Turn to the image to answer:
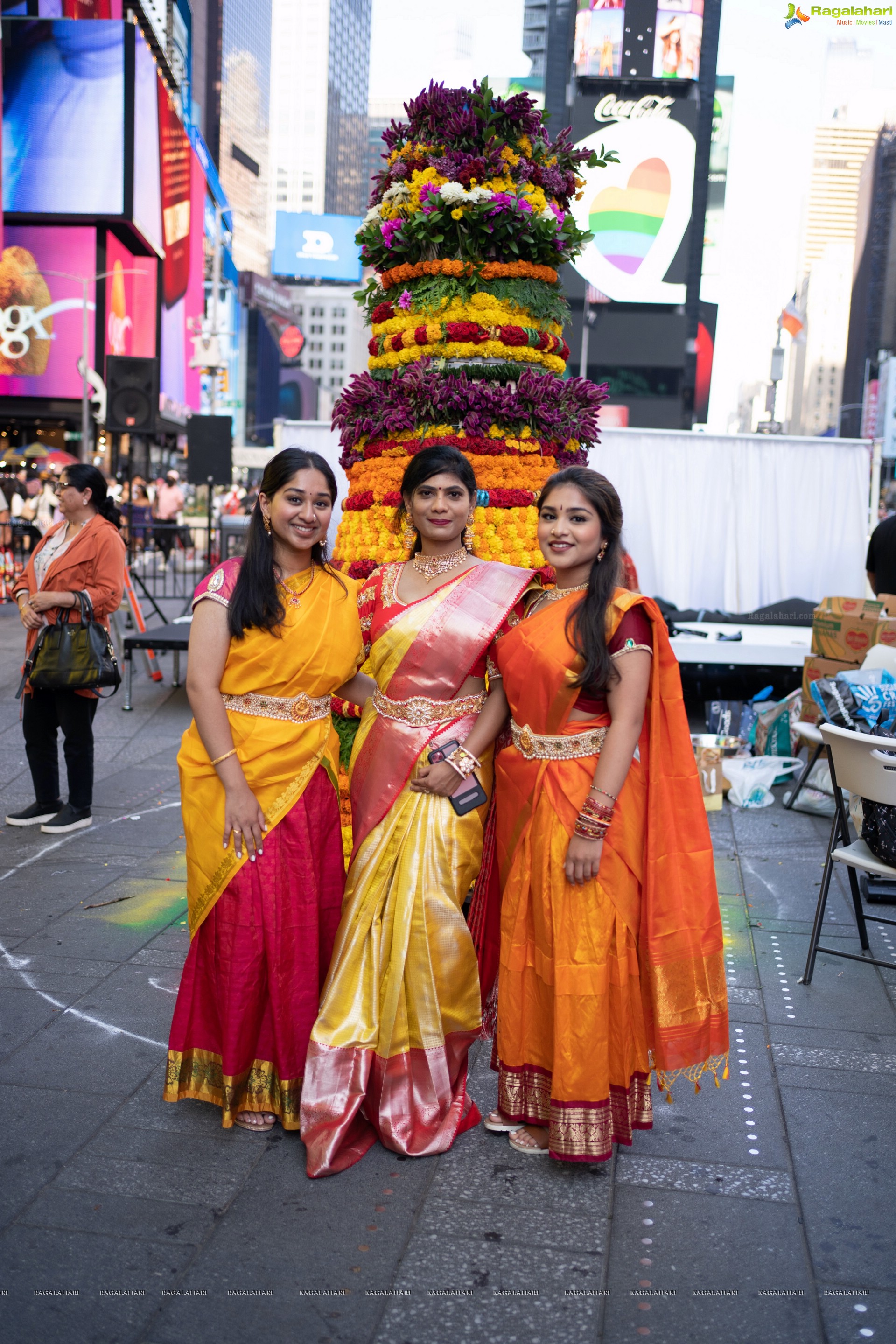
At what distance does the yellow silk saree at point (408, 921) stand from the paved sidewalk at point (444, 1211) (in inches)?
4.8

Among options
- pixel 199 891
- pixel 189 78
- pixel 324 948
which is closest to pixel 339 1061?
pixel 324 948

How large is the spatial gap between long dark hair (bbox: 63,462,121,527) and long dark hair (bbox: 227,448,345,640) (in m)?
2.64

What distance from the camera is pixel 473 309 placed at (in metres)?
4.72

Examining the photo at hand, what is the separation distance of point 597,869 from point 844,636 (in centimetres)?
469

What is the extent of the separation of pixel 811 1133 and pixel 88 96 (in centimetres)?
3707

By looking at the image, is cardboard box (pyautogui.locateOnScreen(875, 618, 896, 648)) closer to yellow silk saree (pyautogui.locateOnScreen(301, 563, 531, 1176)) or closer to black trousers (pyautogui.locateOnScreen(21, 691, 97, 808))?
yellow silk saree (pyautogui.locateOnScreen(301, 563, 531, 1176))

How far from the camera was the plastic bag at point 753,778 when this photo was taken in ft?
20.7

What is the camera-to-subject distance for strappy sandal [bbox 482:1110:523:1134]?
2.74 metres

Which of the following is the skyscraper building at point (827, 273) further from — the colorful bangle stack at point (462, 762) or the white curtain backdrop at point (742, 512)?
the colorful bangle stack at point (462, 762)

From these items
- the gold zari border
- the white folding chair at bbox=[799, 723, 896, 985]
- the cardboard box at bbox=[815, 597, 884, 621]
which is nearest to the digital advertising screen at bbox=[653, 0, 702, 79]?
the cardboard box at bbox=[815, 597, 884, 621]

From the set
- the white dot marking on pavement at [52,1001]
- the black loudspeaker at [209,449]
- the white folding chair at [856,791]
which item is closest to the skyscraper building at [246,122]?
the black loudspeaker at [209,449]

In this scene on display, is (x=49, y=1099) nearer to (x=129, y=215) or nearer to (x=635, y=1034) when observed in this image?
(x=635, y=1034)

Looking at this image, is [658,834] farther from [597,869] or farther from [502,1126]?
[502,1126]
